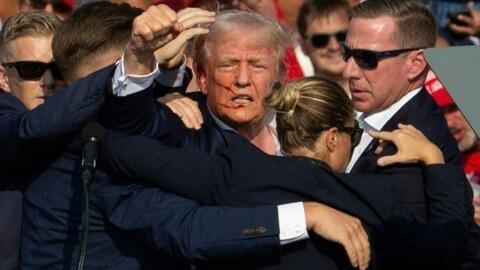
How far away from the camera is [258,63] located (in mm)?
5227

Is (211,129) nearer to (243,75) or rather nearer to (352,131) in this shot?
(243,75)

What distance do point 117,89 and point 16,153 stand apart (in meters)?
0.51

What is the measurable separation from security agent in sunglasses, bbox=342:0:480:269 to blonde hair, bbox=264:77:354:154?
60 cm

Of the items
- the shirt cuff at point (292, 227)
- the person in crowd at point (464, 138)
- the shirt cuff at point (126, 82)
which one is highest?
the shirt cuff at point (126, 82)

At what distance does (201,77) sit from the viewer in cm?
532

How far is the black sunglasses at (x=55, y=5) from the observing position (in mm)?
7492

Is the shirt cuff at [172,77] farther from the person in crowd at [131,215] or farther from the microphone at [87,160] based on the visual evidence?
the microphone at [87,160]

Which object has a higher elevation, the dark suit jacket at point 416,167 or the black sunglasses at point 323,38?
the dark suit jacket at point 416,167

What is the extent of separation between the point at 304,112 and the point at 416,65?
3.95 feet

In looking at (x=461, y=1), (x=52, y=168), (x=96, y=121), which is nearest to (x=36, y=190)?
(x=52, y=168)

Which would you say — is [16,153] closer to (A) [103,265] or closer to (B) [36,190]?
(B) [36,190]

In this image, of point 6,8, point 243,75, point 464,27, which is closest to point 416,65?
point 243,75

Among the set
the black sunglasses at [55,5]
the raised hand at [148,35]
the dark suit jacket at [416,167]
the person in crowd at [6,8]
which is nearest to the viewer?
the raised hand at [148,35]

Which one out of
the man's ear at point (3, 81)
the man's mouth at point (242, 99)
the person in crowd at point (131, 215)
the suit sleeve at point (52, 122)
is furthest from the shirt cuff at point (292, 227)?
the man's ear at point (3, 81)
